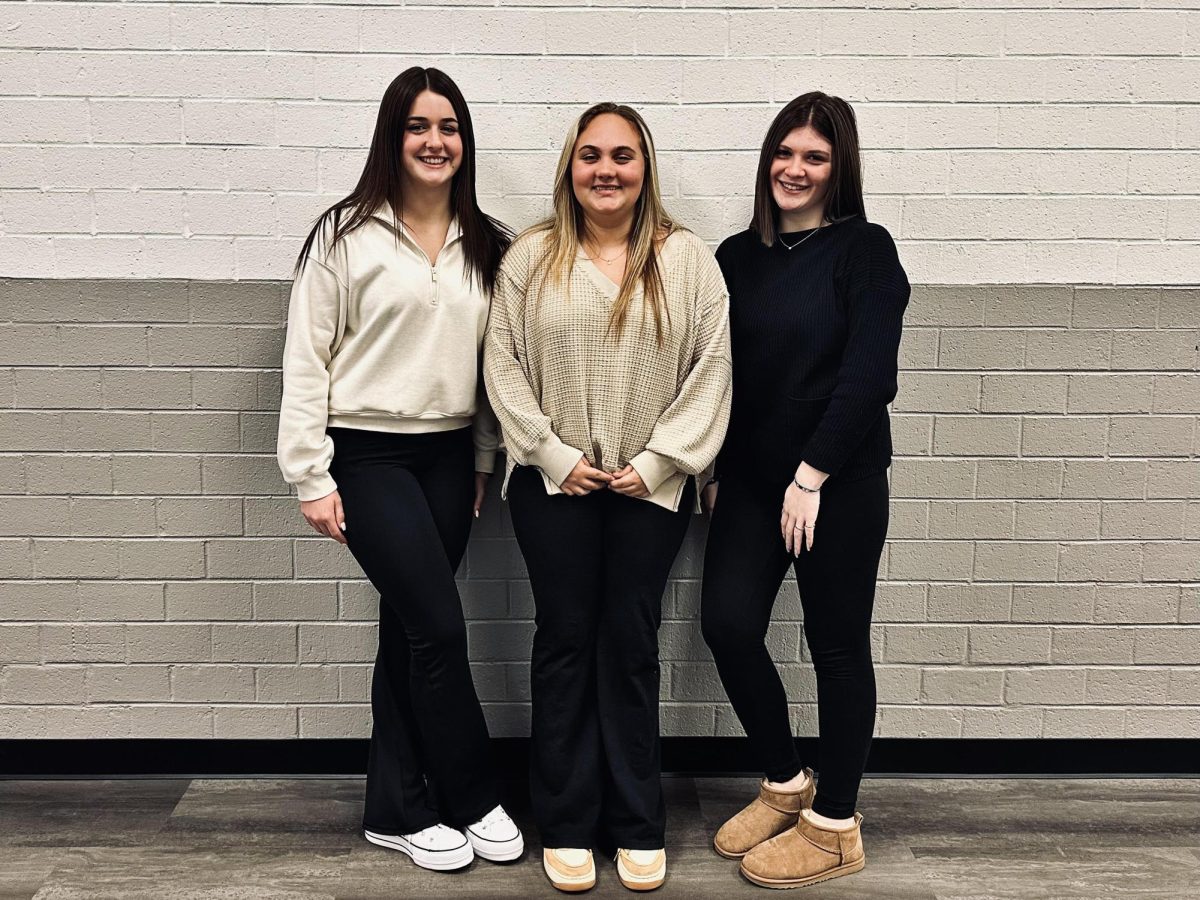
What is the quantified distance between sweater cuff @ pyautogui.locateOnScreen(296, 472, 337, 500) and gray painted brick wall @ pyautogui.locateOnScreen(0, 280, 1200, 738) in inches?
15.8

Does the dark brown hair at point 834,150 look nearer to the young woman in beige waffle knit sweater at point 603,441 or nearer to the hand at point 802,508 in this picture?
the young woman in beige waffle knit sweater at point 603,441

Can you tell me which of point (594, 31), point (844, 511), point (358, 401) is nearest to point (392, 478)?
point (358, 401)

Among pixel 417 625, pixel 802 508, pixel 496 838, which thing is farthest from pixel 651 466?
pixel 496 838

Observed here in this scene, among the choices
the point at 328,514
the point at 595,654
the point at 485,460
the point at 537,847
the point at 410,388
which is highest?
the point at 410,388

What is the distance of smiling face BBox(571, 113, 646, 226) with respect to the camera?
84.7 inches

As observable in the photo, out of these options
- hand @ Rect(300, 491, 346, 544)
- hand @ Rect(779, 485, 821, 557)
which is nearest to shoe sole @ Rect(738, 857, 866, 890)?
hand @ Rect(779, 485, 821, 557)

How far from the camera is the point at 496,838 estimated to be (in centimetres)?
233

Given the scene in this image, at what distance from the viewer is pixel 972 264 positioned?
99.3 inches

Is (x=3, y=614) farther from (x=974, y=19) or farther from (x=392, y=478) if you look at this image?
(x=974, y=19)

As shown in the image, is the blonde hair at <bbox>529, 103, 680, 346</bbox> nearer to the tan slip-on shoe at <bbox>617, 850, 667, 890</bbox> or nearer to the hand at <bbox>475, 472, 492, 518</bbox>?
the hand at <bbox>475, 472, 492, 518</bbox>

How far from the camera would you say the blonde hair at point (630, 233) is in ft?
7.02

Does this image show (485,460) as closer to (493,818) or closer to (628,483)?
(628,483)

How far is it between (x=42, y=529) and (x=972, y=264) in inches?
93.4

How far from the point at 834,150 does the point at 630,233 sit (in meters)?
0.46
